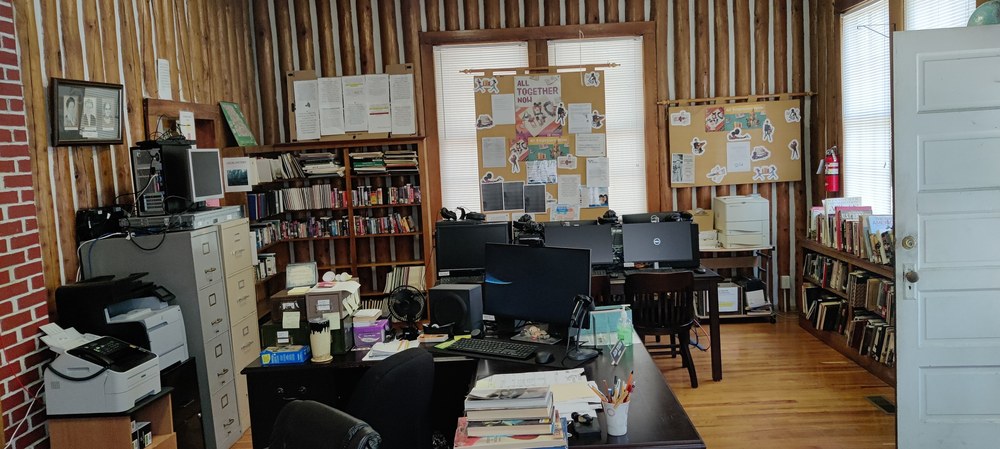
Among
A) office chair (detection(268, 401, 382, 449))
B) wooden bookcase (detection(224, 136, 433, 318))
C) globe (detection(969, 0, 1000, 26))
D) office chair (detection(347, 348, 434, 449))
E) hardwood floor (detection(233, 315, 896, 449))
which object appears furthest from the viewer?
wooden bookcase (detection(224, 136, 433, 318))

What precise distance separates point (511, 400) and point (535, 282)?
128cm

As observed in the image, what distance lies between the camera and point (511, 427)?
238 cm

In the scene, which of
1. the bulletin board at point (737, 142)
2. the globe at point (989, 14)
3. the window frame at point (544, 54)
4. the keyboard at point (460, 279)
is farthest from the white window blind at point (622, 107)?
the globe at point (989, 14)

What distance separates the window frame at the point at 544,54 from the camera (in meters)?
7.21

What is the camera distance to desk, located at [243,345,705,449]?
2.73m

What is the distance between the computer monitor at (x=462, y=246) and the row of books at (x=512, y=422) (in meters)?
3.06

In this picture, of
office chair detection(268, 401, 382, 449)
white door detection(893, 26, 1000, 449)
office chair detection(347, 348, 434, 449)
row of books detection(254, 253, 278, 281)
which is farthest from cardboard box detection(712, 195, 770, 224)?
office chair detection(268, 401, 382, 449)

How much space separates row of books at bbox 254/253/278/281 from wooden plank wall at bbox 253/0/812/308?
1337 millimetres

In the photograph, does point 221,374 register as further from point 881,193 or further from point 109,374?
point 881,193

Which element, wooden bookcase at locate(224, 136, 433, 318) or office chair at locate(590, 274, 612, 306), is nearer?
office chair at locate(590, 274, 612, 306)

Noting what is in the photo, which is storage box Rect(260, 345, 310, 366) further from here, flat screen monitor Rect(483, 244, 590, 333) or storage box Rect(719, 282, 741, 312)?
storage box Rect(719, 282, 741, 312)

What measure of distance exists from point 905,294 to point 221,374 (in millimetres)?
3932

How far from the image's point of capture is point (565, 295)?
3.56 metres

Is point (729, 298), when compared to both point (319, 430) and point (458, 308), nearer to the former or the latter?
point (458, 308)
